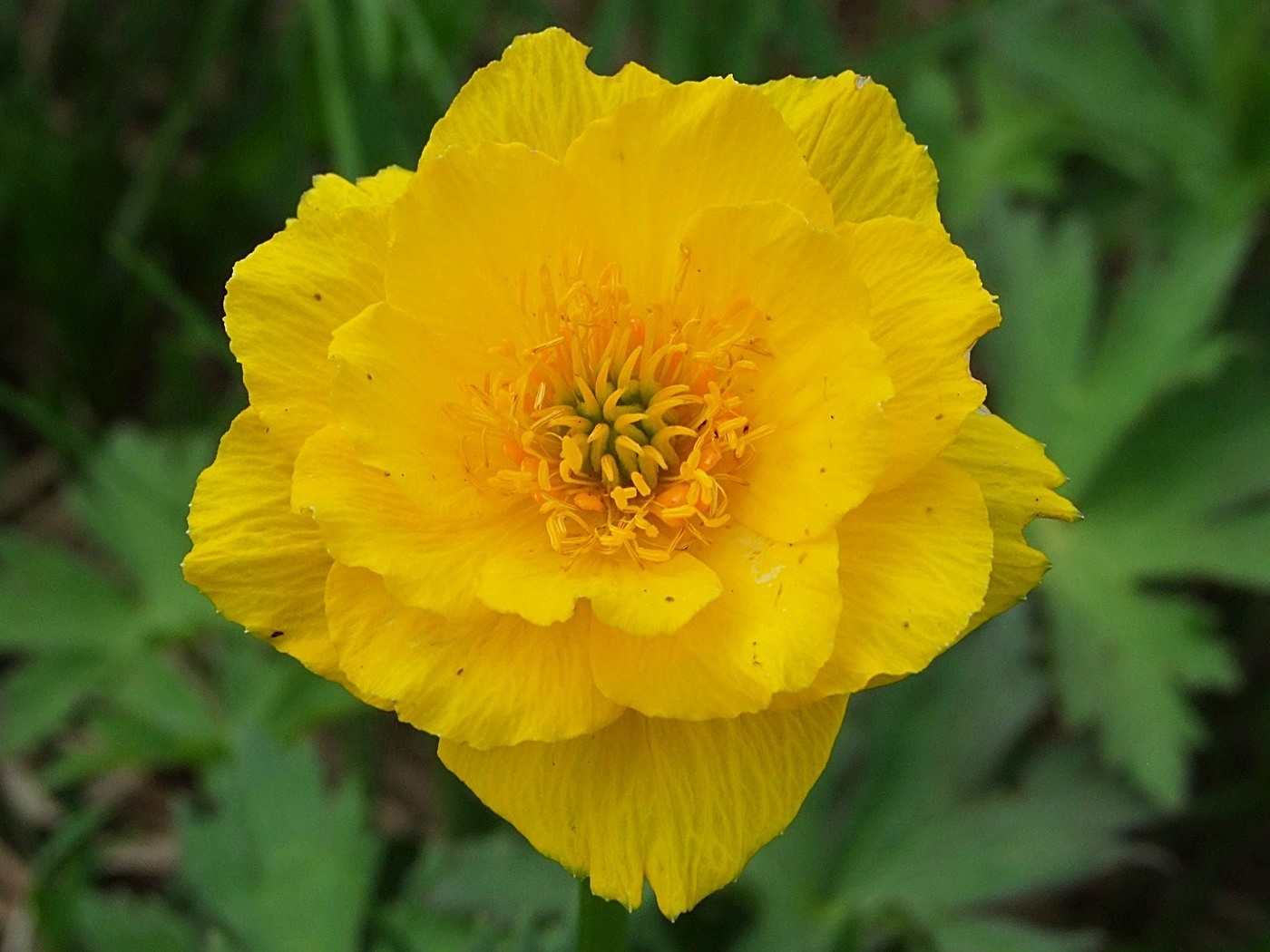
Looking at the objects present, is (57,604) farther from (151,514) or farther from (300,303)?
(300,303)

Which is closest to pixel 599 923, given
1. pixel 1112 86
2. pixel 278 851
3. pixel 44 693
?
pixel 278 851

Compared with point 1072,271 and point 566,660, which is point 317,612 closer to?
point 566,660

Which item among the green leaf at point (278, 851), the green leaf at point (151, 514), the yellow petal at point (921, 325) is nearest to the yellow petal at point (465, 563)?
the yellow petal at point (921, 325)

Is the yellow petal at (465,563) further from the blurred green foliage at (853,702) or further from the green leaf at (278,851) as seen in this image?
the green leaf at (278,851)

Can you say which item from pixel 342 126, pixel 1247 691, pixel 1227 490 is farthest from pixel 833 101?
pixel 1247 691

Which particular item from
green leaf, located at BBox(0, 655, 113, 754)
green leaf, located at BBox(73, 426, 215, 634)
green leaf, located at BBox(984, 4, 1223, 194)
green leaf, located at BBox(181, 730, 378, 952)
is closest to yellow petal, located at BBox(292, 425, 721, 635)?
green leaf, located at BBox(181, 730, 378, 952)

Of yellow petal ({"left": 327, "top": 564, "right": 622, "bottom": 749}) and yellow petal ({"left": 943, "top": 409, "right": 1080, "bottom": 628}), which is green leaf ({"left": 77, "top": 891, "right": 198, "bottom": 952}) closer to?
yellow petal ({"left": 327, "top": 564, "right": 622, "bottom": 749})
